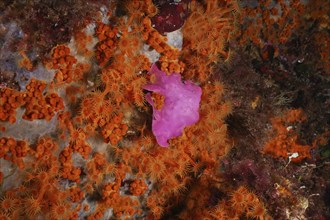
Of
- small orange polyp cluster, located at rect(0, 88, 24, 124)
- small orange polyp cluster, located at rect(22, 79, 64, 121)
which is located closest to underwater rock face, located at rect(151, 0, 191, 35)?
small orange polyp cluster, located at rect(22, 79, 64, 121)

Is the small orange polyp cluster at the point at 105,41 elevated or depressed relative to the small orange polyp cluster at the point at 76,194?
elevated

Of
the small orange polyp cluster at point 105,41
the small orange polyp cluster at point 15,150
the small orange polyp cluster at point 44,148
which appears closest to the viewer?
the small orange polyp cluster at point 15,150

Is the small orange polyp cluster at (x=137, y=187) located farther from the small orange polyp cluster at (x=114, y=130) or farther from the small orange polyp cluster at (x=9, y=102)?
the small orange polyp cluster at (x=9, y=102)

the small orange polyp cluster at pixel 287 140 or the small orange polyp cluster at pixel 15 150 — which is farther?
the small orange polyp cluster at pixel 287 140

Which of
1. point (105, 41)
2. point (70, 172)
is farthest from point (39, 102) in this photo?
point (105, 41)

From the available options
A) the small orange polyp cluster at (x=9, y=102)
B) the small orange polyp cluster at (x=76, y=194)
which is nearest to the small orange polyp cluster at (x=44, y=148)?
the small orange polyp cluster at (x=9, y=102)

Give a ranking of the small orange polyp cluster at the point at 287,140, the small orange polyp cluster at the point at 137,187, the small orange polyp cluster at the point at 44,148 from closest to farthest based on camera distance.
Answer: the small orange polyp cluster at the point at 44,148 → the small orange polyp cluster at the point at 137,187 → the small orange polyp cluster at the point at 287,140

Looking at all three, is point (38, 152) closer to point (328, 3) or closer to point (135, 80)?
point (135, 80)

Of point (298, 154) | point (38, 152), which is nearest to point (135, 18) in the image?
point (38, 152)
